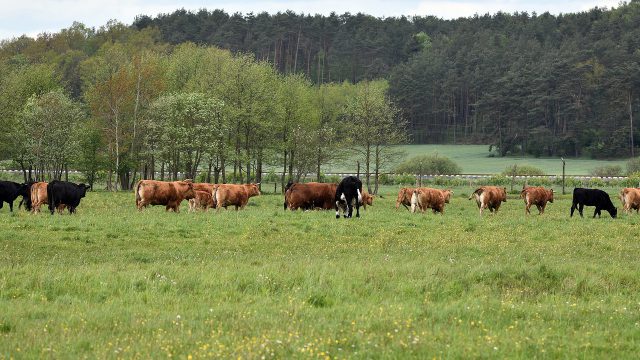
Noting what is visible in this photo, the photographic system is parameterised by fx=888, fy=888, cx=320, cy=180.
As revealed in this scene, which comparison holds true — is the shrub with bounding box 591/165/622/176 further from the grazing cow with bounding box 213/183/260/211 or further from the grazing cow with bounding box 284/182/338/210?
the grazing cow with bounding box 213/183/260/211

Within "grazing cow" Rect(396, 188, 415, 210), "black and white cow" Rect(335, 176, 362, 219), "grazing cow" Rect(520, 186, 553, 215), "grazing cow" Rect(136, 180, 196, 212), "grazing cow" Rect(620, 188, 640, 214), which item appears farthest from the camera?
"grazing cow" Rect(396, 188, 415, 210)

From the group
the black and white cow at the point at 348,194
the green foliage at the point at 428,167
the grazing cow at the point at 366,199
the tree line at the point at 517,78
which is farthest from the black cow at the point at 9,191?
the tree line at the point at 517,78

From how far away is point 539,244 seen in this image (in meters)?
24.8

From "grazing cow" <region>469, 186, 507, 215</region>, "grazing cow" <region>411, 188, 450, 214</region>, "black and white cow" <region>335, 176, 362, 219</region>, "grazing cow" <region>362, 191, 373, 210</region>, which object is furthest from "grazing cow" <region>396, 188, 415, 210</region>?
"black and white cow" <region>335, 176, 362, 219</region>

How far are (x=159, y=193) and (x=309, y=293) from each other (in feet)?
69.8

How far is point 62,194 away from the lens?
111 feet

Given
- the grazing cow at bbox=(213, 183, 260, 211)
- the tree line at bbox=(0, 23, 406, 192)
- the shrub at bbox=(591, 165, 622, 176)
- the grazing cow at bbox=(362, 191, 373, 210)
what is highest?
the tree line at bbox=(0, 23, 406, 192)

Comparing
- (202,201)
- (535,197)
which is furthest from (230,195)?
(535,197)

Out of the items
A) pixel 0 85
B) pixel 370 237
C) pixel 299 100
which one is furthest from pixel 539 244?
pixel 0 85

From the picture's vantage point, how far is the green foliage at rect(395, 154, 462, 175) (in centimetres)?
9562

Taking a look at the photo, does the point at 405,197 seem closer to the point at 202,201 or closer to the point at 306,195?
the point at 306,195

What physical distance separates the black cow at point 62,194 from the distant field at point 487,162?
6295 cm

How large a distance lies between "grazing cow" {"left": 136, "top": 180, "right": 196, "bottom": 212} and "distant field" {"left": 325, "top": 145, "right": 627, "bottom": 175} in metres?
60.0

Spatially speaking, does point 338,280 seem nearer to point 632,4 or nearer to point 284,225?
point 284,225
